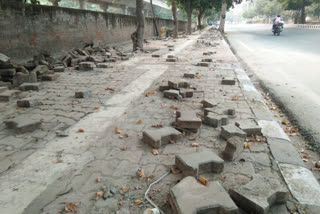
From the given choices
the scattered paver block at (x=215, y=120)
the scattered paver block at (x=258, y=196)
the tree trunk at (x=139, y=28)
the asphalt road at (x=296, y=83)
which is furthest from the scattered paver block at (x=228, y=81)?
the tree trunk at (x=139, y=28)

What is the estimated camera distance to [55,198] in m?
2.06

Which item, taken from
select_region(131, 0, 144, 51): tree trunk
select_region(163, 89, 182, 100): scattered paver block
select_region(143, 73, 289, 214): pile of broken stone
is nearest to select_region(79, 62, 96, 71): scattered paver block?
select_region(163, 89, 182, 100): scattered paver block

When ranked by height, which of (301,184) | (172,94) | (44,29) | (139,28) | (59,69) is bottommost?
(301,184)

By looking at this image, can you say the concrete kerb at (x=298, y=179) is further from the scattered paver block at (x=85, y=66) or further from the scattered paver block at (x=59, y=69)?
the scattered paver block at (x=59, y=69)

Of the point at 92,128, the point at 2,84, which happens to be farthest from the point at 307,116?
the point at 2,84

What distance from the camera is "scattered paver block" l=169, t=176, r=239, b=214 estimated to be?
1.84 m

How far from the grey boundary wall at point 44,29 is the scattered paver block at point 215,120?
6.40 metres

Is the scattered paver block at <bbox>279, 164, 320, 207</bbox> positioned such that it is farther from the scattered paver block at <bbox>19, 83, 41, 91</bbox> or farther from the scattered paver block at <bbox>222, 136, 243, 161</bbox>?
the scattered paver block at <bbox>19, 83, 41, 91</bbox>

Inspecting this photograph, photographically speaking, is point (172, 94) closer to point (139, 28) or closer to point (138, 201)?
point (138, 201)

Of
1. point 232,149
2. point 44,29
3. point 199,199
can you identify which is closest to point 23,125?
point 199,199

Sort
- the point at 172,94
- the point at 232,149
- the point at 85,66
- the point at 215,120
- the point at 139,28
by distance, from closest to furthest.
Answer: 1. the point at 232,149
2. the point at 215,120
3. the point at 172,94
4. the point at 85,66
5. the point at 139,28

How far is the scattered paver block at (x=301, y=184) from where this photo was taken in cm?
209

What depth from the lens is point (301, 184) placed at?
2.28 metres

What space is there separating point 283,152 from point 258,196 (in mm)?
1093
